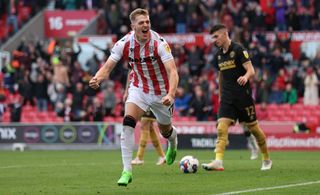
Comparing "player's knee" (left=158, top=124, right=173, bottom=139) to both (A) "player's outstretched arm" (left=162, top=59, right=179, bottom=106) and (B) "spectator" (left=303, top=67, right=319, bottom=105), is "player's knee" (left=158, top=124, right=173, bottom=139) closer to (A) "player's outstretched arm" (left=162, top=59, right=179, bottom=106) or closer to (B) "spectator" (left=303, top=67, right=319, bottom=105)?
(A) "player's outstretched arm" (left=162, top=59, right=179, bottom=106)

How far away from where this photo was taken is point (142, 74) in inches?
533

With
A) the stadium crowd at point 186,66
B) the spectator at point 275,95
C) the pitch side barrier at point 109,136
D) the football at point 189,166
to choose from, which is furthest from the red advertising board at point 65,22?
the football at point 189,166

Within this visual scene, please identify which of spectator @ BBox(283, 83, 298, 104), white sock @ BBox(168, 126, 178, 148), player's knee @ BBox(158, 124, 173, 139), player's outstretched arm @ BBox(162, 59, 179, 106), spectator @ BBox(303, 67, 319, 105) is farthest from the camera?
spectator @ BBox(283, 83, 298, 104)

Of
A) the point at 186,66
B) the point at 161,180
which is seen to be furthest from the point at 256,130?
the point at 186,66

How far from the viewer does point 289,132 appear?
91.7ft

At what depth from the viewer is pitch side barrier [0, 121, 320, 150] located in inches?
1073

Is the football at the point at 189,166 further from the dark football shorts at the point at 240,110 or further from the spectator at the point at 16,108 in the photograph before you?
the spectator at the point at 16,108

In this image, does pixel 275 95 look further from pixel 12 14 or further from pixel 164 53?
pixel 164 53

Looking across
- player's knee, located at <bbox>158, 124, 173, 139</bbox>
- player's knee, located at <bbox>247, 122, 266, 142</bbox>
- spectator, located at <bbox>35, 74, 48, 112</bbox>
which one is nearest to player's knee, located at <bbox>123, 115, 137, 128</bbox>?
player's knee, located at <bbox>158, 124, 173, 139</bbox>

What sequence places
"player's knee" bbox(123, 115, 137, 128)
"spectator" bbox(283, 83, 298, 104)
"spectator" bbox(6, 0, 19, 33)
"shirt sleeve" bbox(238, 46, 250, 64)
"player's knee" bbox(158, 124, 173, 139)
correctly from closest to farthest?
"player's knee" bbox(123, 115, 137, 128)
"player's knee" bbox(158, 124, 173, 139)
"shirt sleeve" bbox(238, 46, 250, 64)
"spectator" bbox(283, 83, 298, 104)
"spectator" bbox(6, 0, 19, 33)

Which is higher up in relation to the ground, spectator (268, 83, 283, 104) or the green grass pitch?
spectator (268, 83, 283, 104)

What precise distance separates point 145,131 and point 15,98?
16.8m

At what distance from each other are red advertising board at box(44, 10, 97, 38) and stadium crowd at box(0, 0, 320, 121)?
59.6 inches

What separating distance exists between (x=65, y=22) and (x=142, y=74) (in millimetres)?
A: 27382
